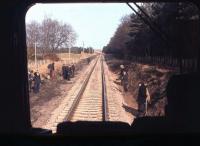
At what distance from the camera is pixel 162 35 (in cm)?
394

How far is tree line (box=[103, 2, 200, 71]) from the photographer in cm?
394

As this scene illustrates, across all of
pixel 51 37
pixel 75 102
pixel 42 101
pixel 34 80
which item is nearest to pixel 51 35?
pixel 51 37

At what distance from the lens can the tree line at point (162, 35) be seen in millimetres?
3939

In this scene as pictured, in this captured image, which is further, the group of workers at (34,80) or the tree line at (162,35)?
the group of workers at (34,80)

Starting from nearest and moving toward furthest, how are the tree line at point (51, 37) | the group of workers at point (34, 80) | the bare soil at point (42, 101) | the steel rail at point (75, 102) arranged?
1. the tree line at point (51, 37)
2. the group of workers at point (34, 80)
3. the bare soil at point (42, 101)
4. the steel rail at point (75, 102)

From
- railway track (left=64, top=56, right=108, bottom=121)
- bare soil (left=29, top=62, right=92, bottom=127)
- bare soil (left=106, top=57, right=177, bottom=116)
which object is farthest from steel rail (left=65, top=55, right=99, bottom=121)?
bare soil (left=106, top=57, right=177, bottom=116)

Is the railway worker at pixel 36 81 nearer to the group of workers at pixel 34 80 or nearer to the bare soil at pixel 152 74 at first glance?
the group of workers at pixel 34 80

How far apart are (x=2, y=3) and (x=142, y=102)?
199cm

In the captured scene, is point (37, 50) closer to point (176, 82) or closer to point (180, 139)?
point (176, 82)

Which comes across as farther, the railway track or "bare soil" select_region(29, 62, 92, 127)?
the railway track

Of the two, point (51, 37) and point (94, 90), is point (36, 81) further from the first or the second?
point (94, 90)

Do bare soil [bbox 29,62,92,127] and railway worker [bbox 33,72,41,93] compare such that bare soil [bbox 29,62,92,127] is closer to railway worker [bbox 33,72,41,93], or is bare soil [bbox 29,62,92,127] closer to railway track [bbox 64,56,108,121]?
railway worker [bbox 33,72,41,93]

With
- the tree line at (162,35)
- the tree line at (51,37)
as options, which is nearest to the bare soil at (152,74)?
the tree line at (162,35)

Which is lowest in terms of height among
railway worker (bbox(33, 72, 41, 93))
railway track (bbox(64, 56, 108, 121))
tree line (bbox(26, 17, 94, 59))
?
railway track (bbox(64, 56, 108, 121))
